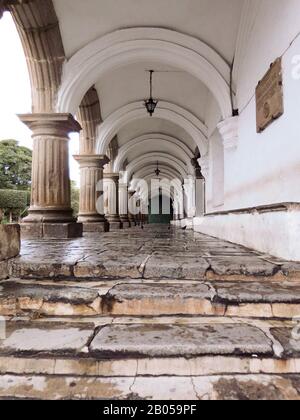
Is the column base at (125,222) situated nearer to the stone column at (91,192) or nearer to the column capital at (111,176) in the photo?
the column capital at (111,176)

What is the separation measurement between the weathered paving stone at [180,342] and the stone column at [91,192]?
7377 mm

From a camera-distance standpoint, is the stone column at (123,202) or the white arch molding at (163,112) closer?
the white arch molding at (163,112)

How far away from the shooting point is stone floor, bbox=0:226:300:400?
1288 mm

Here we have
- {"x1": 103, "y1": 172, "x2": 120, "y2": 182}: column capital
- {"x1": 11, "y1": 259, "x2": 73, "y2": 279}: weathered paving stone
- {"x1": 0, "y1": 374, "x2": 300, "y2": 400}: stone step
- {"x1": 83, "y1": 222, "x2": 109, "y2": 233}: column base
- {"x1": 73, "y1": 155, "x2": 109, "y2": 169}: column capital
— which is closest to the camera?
{"x1": 0, "y1": 374, "x2": 300, "y2": 400}: stone step

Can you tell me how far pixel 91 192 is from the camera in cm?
909

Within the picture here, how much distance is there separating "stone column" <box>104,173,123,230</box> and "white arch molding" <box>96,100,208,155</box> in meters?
2.96

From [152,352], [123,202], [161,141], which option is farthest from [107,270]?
[123,202]

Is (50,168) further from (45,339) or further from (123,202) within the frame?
(123,202)

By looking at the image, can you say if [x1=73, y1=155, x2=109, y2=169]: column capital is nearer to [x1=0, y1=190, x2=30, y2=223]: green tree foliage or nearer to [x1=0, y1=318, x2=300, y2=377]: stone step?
[x1=0, y1=318, x2=300, y2=377]: stone step

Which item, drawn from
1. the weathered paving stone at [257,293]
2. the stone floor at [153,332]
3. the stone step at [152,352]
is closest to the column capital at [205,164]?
the stone floor at [153,332]

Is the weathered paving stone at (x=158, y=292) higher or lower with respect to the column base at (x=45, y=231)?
lower

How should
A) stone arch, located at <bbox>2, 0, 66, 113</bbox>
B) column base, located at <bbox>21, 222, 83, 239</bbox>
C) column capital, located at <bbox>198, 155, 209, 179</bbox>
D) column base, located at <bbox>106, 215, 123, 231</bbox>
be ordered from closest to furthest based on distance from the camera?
1. stone arch, located at <bbox>2, 0, 66, 113</bbox>
2. column base, located at <bbox>21, 222, 83, 239</bbox>
3. column capital, located at <bbox>198, 155, 209, 179</bbox>
4. column base, located at <bbox>106, 215, 123, 231</bbox>

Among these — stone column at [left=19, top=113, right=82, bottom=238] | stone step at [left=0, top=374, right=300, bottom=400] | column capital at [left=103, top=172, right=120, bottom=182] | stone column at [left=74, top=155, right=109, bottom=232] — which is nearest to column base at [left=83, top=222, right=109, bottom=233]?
stone column at [left=74, top=155, right=109, bottom=232]

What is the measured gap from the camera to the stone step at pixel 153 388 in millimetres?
1214
